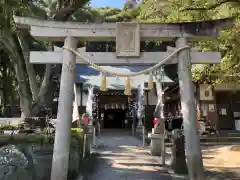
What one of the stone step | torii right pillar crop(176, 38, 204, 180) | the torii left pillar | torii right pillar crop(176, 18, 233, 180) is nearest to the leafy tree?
the torii left pillar

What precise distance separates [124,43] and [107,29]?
20.8 inches

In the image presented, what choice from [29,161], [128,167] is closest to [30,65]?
[128,167]

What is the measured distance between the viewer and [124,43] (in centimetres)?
611

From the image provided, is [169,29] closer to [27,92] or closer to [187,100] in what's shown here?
[187,100]

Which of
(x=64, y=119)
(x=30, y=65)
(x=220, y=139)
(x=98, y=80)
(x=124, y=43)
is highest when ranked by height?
(x=98, y=80)

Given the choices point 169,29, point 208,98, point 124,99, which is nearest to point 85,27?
point 169,29

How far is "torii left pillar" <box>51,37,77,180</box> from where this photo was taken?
5.45m

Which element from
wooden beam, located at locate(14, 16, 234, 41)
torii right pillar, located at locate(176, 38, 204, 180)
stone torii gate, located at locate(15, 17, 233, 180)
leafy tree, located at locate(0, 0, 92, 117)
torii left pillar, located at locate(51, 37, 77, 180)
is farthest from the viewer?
leafy tree, located at locate(0, 0, 92, 117)

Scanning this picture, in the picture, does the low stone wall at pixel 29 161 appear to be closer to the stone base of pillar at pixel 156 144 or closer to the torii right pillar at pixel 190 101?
the torii right pillar at pixel 190 101

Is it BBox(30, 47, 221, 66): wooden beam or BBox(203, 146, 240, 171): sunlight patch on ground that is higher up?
BBox(30, 47, 221, 66): wooden beam

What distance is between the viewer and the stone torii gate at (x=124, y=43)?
19.1ft

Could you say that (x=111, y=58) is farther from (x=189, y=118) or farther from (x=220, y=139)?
(x=220, y=139)

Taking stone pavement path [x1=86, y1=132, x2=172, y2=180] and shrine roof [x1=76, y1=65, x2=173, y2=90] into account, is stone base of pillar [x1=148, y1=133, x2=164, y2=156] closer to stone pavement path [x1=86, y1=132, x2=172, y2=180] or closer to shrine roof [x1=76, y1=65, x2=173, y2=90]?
stone pavement path [x1=86, y1=132, x2=172, y2=180]

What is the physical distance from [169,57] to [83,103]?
13576mm
